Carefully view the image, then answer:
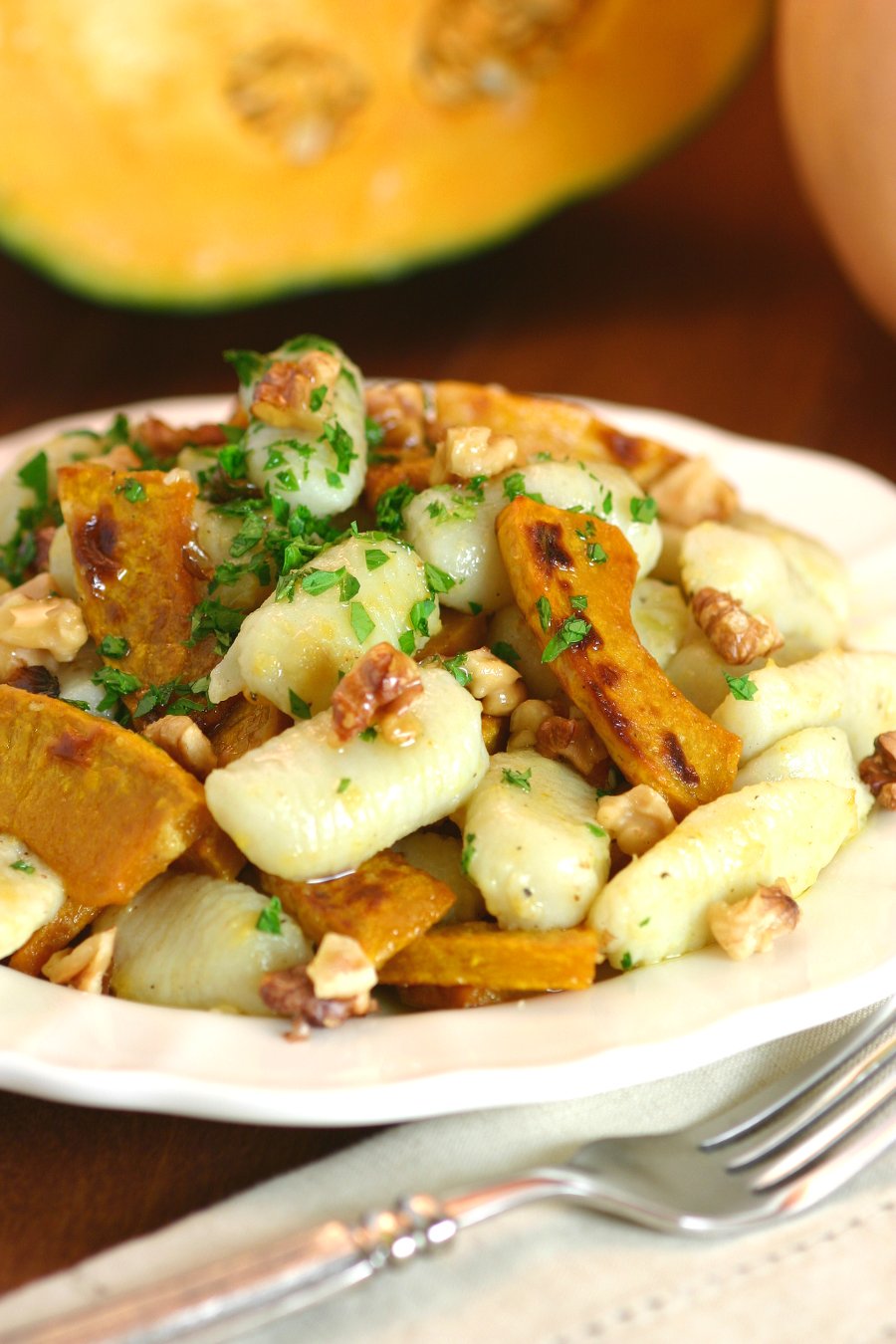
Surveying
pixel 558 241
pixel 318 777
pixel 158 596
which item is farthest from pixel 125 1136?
pixel 558 241

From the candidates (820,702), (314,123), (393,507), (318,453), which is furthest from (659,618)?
(314,123)

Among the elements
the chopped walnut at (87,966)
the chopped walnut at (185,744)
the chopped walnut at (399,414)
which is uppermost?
the chopped walnut at (399,414)

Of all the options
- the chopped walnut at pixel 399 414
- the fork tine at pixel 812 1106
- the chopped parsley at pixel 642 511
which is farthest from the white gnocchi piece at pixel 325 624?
the fork tine at pixel 812 1106

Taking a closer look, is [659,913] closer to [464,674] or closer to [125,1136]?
[464,674]

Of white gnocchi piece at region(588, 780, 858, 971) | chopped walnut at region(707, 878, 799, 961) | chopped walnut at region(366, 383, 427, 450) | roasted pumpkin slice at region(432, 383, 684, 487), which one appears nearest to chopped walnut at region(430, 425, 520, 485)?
roasted pumpkin slice at region(432, 383, 684, 487)

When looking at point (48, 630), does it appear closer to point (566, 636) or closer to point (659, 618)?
point (566, 636)

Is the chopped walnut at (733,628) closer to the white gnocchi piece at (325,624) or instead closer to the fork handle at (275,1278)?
the white gnocchi piece at (325,624)
